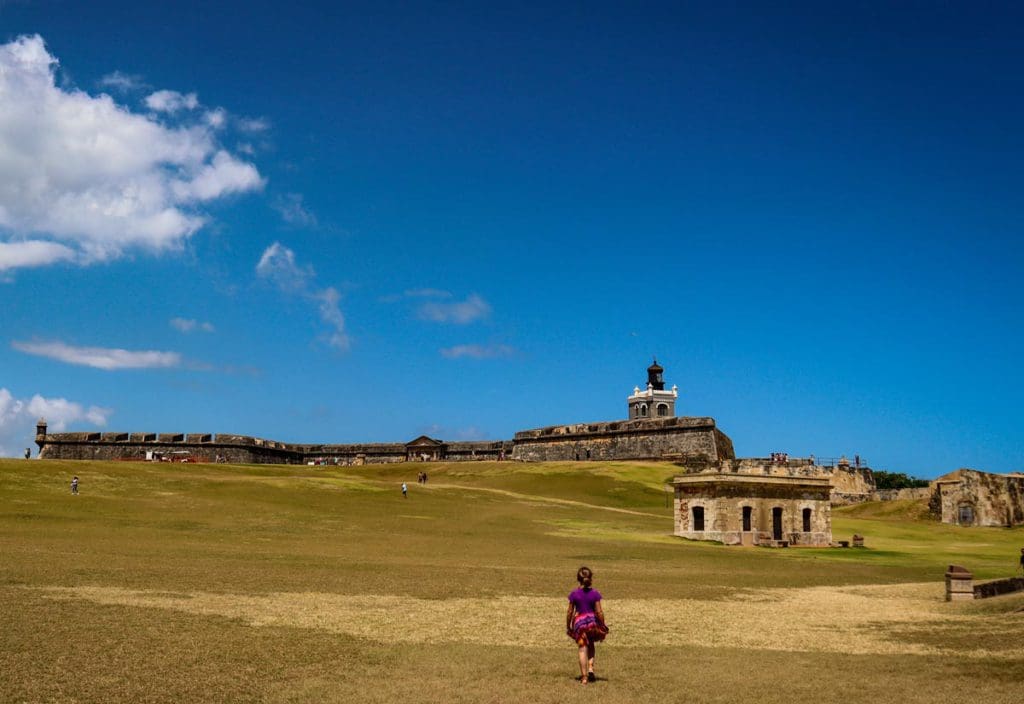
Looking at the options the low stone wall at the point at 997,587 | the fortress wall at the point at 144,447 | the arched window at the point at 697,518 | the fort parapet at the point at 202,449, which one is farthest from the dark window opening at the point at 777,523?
the fortress wall at the point at 144,447

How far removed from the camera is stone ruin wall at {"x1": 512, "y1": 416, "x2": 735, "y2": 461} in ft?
291

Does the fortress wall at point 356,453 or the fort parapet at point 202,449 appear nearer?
the fort parapet at point 202,449

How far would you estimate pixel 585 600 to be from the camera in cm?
1255

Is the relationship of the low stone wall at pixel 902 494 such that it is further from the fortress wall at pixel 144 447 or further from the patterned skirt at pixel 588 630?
the patterned skirt at pixel 588 630

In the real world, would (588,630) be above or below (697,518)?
above

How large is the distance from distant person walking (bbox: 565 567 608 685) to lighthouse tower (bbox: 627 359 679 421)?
363 ft

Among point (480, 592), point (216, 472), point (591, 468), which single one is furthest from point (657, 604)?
point (591, 468)

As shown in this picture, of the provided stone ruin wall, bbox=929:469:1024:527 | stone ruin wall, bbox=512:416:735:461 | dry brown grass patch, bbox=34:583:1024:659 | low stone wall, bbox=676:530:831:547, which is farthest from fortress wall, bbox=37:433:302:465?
dry brown grass patch, bbox=34:583:1024:659

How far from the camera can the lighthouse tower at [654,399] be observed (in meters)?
123

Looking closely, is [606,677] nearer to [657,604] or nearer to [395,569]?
[657,604]

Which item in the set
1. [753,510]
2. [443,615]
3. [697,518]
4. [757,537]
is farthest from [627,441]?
[443,615]

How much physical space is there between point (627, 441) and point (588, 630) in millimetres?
82239

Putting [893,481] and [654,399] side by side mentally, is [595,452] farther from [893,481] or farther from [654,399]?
[893,481]

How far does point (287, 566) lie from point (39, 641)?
11732 millimetres
